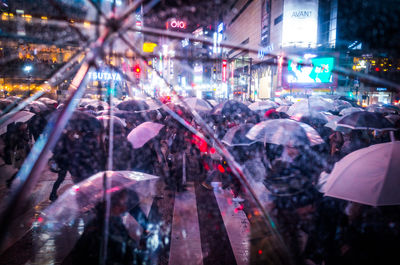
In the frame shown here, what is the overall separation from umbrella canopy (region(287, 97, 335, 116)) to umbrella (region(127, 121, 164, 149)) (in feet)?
19.5

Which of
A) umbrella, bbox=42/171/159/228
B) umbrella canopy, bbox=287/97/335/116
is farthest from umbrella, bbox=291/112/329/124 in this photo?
umbrella, bbox=42/171/159/228

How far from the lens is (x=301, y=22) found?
45.0 metres

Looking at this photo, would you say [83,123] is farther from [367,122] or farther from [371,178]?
[367,122]

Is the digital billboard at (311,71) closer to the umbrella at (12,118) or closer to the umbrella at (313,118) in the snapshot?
the umbrella at (313,118)

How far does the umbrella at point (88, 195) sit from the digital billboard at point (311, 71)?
132ft

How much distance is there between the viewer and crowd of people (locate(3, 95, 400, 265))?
2756 millimetres

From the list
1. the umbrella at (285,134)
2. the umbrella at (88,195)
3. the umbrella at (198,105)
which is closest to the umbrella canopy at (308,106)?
the umbrella at (198,105)

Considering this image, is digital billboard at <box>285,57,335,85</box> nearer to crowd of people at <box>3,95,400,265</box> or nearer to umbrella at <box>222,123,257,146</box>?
crowd of people at <box>3,95,400,265</box>

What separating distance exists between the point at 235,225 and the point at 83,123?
408 cm

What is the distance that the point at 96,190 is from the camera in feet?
8.55

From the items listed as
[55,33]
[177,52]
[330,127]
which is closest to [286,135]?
[330,127]

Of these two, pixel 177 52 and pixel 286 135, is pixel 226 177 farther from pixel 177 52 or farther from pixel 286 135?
pixel 177 52

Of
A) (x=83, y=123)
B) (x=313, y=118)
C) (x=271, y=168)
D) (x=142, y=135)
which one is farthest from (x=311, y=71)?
(x=83, y=123)

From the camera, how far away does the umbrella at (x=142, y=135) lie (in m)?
5.81
